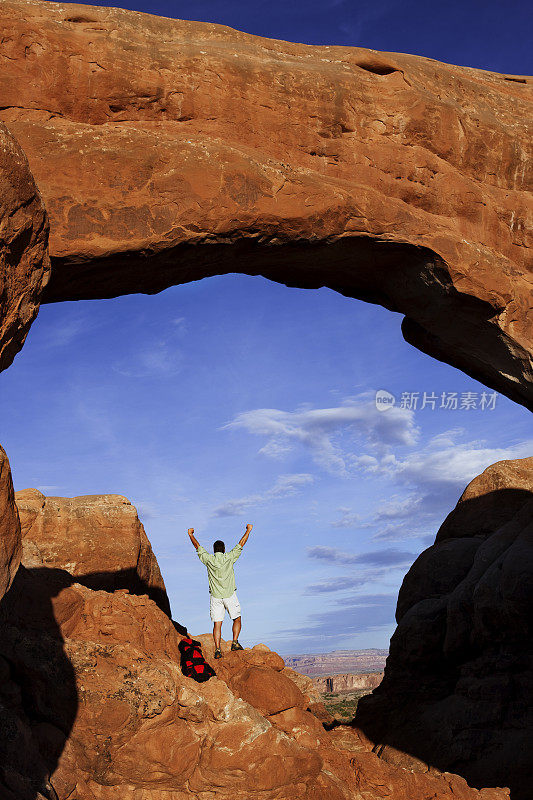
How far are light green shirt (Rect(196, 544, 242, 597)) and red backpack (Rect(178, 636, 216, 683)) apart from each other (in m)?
1.71

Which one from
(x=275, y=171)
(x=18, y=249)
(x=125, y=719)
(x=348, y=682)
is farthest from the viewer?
(x=348, y=682)

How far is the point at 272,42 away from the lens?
1040 centimetres

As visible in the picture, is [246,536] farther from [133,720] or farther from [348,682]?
[348,682]

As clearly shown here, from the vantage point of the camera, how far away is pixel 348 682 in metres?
56.7

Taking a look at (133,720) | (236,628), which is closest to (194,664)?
(133,720)

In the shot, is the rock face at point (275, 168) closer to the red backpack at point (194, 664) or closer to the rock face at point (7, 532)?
the rock face at point (7, 532)

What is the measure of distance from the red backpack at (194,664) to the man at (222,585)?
1.70m

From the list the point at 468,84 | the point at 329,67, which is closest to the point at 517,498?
the point at 468,84

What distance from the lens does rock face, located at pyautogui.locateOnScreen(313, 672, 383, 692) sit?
184 ft

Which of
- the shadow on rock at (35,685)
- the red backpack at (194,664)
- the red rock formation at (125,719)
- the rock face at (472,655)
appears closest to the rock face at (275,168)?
the shadow on rock at (35,685)

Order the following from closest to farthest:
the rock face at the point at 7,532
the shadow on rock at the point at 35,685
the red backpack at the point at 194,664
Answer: the rock face at the point at 7,532
the shadow on rock at the point at 35,685
the red backpack at the point at 194,664

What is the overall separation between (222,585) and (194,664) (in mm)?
2358

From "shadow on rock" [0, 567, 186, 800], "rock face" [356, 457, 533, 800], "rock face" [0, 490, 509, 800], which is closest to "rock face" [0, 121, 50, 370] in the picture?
"shadow on rock" [0, 567, 186, 800]

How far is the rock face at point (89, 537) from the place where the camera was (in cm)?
1467
